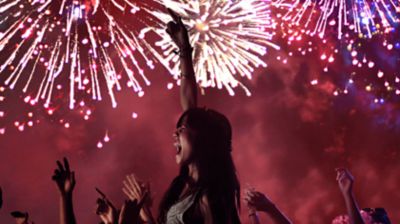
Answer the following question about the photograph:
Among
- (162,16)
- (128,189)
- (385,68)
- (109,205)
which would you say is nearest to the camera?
(109,205)

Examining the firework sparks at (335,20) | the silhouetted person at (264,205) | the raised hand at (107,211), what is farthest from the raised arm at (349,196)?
the firework sparks at (335,20)

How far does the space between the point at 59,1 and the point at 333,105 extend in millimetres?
6666

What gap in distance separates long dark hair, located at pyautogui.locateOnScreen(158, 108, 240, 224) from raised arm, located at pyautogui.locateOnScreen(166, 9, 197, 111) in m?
0.58

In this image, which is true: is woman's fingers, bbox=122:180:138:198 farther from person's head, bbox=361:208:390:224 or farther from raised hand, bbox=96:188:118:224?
person's head, bbox=361:208:390:224

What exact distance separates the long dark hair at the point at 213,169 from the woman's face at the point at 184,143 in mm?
27

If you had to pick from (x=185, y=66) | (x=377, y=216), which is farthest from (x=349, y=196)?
(x=185, y=66)

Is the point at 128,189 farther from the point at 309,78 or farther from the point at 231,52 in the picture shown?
the point at 309,78

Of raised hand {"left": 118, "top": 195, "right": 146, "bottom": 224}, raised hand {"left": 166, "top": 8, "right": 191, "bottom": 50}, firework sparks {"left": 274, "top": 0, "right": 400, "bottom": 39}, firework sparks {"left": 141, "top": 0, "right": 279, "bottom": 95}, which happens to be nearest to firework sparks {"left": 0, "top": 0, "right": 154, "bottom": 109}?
firework sparks {"left": 141, "top": 0, "right": 279, "bottom": 95}

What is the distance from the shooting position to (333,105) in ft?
40.7

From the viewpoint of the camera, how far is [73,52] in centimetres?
1123

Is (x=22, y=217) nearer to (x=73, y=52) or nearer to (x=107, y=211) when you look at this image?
(x=107, y=211)

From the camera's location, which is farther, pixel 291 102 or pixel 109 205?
pixel 291 102

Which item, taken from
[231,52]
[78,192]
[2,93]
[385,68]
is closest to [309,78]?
[385,68]

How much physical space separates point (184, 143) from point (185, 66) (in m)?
1.06
